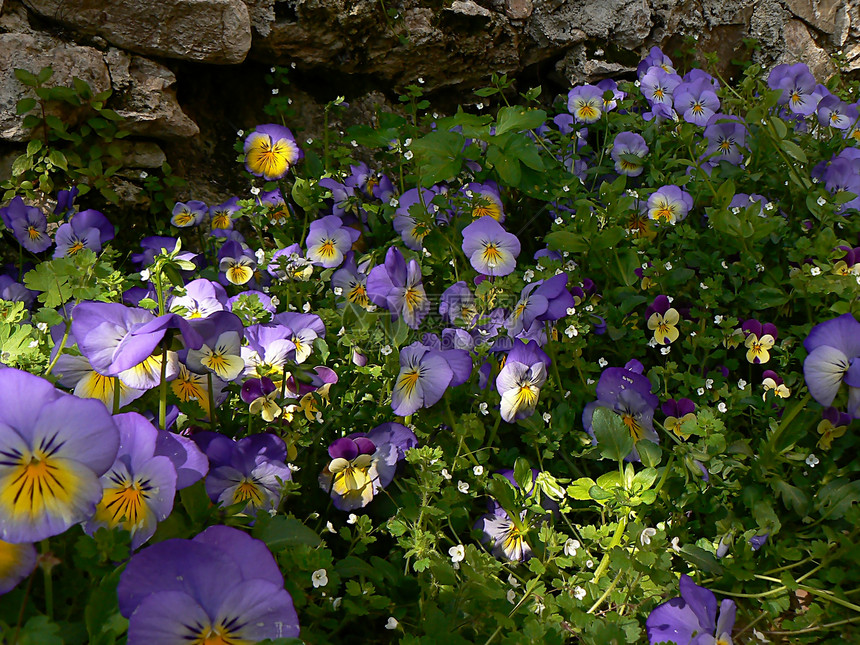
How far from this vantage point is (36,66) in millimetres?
2184

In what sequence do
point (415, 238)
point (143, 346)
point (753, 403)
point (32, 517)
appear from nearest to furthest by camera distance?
point (32, 517) < point (143, 346) < point (753, 403) < point (415, 238)

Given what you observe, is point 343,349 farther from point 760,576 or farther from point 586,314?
point 760,576

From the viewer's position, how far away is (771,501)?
142cm

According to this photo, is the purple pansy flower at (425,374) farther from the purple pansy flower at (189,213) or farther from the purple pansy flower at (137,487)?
the purple pansy flower at (189,213)

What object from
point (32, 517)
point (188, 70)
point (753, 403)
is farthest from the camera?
point (188, 70)

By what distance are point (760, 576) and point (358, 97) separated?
2381mm

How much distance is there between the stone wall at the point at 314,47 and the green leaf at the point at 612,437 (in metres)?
1.82

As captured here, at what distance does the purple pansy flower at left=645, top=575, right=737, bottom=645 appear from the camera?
1085mm

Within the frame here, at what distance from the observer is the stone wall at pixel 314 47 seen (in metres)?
2.25

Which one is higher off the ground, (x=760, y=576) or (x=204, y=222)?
(x=760, y=576)

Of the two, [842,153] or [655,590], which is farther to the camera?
[842,153]

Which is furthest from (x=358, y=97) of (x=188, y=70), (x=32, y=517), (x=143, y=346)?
(x=32, y=517)

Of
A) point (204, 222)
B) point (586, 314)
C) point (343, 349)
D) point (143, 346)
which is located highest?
point (143, 346)

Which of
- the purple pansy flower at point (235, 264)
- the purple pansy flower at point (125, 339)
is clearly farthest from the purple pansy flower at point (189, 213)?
the purple pansy flower at point (125, 339)
